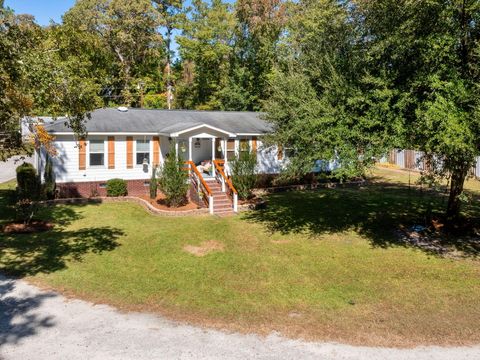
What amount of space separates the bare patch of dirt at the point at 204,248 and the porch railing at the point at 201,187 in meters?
4.93

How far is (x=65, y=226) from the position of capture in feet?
53.4

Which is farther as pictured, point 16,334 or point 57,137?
point 57,137

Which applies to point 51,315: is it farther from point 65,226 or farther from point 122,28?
point 122,28

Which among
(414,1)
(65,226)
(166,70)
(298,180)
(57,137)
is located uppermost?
(166,70)

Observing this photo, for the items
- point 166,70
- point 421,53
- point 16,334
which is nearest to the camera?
point 16,334

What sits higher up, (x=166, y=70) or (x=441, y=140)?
(x=166, y=70)

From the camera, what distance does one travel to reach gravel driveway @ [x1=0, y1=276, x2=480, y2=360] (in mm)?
7191

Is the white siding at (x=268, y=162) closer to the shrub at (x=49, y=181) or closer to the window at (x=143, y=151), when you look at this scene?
the window at (x=143, y=151)

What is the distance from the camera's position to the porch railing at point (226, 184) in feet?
63.9

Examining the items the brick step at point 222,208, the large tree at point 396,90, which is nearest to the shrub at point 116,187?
the brick step at point 222,208

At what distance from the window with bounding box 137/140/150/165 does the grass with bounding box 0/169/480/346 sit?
4.78m

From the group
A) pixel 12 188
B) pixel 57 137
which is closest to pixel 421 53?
pixel 57 137

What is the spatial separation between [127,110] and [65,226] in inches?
435

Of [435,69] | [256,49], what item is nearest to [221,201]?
[435,69]
